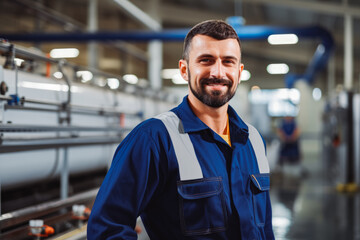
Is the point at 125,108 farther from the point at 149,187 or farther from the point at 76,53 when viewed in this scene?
the point at 76,53

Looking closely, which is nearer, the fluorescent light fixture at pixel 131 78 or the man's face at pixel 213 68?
the man's face at pixel 213 68

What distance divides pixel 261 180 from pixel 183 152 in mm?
345

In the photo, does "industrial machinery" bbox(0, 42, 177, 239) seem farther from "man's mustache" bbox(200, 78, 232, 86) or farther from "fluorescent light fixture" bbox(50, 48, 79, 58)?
"fluorescent light fixture" bbox(50, 48, 79, 58)

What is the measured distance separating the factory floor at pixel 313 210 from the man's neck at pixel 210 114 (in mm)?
3262

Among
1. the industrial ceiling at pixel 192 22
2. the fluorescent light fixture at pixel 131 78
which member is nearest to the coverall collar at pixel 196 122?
the industrial ceiling at pixel 192 22

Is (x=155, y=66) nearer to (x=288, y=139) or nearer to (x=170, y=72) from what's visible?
(x=288, y=139)

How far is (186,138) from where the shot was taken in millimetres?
1312

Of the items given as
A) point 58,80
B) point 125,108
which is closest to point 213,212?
point 58,80

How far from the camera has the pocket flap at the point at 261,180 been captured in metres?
1.39

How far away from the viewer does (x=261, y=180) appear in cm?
143

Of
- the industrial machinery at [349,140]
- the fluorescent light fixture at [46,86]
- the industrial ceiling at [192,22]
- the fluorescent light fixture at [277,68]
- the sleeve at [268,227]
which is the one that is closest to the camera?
the sleeve at [268,227]

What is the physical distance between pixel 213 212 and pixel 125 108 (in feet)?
13.7

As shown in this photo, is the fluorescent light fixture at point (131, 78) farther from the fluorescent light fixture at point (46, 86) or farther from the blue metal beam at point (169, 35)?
the fluorescent light fixture at point (46, 86)

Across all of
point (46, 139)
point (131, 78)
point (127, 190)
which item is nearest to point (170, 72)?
point (131, 78)
